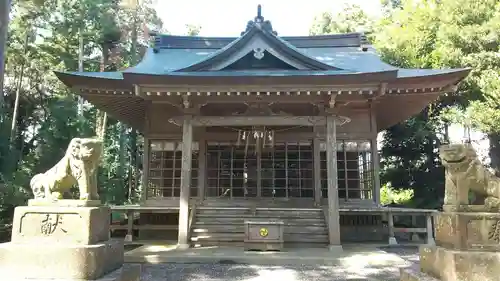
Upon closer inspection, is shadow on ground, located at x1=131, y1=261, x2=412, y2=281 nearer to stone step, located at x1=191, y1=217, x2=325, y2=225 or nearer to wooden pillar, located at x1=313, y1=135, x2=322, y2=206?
stone step, located at x1=191, y1=217, x2=325, y2=225

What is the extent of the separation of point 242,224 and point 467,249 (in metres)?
5.76

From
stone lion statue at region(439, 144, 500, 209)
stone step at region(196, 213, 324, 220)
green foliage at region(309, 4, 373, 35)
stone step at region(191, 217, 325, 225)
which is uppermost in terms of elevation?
green foliage at region(309, 4, 373, 35)

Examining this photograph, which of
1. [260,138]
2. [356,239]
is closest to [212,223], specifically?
[260,138]

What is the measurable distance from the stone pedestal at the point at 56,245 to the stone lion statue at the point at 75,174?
186 mm

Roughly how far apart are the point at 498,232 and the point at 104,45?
2097 cm

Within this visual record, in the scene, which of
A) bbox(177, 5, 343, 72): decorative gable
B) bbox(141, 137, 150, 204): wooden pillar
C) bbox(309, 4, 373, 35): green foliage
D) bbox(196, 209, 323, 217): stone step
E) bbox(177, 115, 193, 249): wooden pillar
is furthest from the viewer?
bbox(309, 4, 373, 35): green foliage

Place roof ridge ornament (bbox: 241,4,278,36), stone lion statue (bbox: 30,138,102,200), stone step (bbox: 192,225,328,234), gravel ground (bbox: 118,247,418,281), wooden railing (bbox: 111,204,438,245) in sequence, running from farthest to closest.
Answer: roof ridge ornament (bbox: 241,4,278,36) < wooden railing (bbox: 111,204,438,245) < stone step (bbox: 192,225,328,234) < gravel ground (bbox: 118,247,418,281) < stone lion statue (bbox: 30,138,102,200)

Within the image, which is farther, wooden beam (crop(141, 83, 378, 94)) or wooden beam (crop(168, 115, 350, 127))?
wooden beam (crop(168, 115, 350, 127))

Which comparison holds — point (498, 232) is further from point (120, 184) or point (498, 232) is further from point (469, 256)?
point (120, 184)

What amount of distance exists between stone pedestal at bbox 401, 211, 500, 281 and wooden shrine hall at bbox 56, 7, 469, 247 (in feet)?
13.2

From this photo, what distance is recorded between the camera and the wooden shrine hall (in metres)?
8.02

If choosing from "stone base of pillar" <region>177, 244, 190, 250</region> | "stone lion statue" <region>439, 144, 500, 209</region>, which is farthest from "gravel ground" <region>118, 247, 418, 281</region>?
"stone lion statue" <region>439, 144, 500, 209</region>

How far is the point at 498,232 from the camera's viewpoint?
12.3 ft

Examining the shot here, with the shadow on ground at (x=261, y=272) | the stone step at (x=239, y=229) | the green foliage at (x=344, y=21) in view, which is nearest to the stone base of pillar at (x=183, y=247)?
the stone step at (x=239, y=229)
